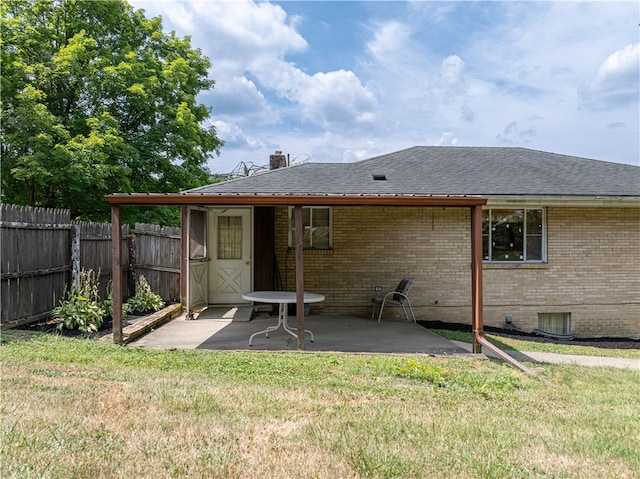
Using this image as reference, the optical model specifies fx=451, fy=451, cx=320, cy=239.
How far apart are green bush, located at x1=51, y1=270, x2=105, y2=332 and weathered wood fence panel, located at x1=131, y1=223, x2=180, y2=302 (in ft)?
8.05

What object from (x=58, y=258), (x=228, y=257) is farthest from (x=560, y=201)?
(x=58, y=258)

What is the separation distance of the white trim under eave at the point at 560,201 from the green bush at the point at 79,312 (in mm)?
7809

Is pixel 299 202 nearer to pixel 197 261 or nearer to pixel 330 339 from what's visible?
pixel 330 339

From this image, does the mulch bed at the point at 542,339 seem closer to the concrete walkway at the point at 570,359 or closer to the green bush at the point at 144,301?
the concrete walkway at the point at 570,359

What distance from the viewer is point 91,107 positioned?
17047mm

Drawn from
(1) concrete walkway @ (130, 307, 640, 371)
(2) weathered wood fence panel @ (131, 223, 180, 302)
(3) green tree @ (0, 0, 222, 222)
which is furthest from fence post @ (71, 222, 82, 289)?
(3) green tree @ (0, 0, 222, 222)

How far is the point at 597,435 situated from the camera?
3.74 meters

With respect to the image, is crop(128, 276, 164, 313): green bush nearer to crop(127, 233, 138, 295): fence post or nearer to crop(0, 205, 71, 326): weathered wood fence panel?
crop(127, 233, 138, 295): fence post

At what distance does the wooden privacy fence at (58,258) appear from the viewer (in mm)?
6969

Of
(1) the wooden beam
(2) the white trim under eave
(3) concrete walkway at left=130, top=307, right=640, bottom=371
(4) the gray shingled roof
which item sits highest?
(4) the gray shingled roof

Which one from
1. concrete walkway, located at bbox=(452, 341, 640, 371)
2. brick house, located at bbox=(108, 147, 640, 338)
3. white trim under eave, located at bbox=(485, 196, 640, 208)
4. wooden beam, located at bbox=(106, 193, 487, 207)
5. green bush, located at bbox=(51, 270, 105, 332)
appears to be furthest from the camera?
brick house, located at bbox=(108, 147, 640, 338)

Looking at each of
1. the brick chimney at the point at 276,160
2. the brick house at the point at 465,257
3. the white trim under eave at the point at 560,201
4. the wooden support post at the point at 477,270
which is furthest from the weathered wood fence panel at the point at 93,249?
the white trim under eave at the point at 560,201

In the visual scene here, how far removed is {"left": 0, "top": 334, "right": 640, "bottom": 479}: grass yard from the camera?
302 centimetres

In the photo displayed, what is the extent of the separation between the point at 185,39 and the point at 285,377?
1994cm
